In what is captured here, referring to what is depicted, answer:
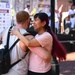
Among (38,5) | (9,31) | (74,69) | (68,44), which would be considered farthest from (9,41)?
(68,44)

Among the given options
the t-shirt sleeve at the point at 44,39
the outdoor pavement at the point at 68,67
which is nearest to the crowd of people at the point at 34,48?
the t-shirt sleeve at the point at 44,39

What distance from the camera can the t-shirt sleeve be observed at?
2.97m

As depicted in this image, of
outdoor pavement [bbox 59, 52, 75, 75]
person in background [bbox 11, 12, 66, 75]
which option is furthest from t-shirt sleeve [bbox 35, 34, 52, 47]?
outdoor pavement [bbox 59, 52, 75, 75]

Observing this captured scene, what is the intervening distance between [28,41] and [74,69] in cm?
512

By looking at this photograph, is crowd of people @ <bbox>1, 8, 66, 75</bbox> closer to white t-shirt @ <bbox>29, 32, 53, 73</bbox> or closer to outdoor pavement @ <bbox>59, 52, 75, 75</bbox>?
white t-shirt @ <bbox>29, 32, 53, 73</bbox>

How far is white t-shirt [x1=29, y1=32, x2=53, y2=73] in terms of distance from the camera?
298 cm

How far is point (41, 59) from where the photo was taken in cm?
300

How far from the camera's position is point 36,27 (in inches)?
121

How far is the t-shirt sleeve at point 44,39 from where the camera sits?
9.74ft

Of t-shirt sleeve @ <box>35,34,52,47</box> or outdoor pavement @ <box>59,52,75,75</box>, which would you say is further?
outdoor pavement @ <box>59,52,75,75</box>

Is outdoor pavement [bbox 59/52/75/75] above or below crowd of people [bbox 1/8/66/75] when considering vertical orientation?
below

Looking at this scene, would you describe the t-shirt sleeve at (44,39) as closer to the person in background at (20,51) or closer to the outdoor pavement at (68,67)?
the person in background at (20,51)

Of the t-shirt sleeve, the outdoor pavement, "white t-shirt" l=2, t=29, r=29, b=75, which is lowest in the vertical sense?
the outdoor pavement

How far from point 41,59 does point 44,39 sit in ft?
0.72
